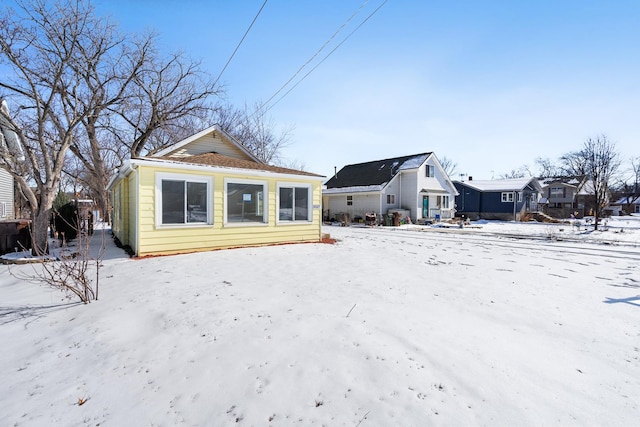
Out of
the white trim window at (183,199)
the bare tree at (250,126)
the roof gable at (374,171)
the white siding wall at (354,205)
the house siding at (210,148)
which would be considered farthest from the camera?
the bare tree at (250,126)

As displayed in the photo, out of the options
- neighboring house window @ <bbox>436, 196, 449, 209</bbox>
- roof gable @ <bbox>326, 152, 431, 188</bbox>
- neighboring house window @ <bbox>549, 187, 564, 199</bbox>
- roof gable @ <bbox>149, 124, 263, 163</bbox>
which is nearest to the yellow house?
roof gable @ <bbox>149, 124, 263, 163</bbox>

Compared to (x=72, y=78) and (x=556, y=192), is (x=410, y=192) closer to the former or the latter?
(x=72, y=78)

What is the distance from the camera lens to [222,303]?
174 inches

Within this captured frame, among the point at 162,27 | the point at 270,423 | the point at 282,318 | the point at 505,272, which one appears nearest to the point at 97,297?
the point at 282,318

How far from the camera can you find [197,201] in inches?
340

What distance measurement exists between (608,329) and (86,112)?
1267cm

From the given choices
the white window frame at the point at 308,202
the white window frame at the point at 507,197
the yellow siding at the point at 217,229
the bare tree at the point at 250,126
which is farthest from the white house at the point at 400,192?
the yellow siding at the point at 217,229

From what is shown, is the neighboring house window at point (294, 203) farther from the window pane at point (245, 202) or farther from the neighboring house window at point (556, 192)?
the neighboring house window at point (556, 192)

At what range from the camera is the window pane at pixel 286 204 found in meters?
10.3

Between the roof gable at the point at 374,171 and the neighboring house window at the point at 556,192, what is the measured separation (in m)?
29.2

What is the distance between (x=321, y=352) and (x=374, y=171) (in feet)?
80.5

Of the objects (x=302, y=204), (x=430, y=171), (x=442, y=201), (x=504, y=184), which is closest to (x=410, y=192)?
(x=430, y=171)

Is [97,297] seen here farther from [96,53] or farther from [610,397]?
[96,53]

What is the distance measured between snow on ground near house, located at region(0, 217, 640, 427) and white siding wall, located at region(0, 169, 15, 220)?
1509cm
